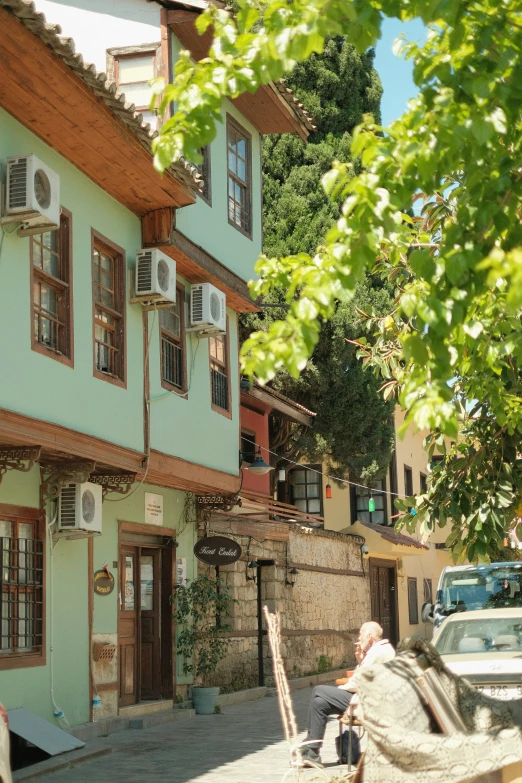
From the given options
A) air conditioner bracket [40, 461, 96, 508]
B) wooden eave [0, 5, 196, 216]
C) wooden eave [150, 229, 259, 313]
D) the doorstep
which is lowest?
the doorstep

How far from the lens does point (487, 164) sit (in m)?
5.39

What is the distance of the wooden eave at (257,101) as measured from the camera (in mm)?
15953

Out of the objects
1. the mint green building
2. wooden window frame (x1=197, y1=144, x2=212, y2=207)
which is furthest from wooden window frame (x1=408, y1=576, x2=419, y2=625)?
wooden window frame (x1=197, y1=144, x2=212, y2=207)

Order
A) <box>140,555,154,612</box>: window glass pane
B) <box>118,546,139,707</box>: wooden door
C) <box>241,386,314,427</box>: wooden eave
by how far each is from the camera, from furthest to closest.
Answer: <box>241,386,314,427</box>: wooden eave
<box>140,555,154,612</box>: window glass pane
<box>118,546,139,707</box>: wooden door

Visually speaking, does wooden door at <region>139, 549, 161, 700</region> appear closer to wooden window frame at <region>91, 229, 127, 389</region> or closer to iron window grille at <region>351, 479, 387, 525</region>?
wooden window frame at <region>91, 229, 127, 389</region>

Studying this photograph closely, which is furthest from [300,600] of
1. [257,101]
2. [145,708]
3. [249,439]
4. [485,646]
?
[485,646]

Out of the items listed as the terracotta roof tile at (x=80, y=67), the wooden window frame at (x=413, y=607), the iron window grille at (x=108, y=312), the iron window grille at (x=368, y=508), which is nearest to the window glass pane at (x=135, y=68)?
the terracotta roof tile at (x=80, y=67)

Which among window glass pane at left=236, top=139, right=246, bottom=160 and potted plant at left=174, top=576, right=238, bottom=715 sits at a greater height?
window glass pane at left=236, top=139, right=246, bottom=160

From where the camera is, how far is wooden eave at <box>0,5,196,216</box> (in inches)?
425

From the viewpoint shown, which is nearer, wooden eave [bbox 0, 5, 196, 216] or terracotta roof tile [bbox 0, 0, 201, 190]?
terracotta roof tile [bbox 0, 0, 201, 190]

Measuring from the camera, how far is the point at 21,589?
509 inches

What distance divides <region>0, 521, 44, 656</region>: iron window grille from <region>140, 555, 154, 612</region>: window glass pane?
3667 mm

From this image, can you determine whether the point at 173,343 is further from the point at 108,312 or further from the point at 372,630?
the point at 372,630

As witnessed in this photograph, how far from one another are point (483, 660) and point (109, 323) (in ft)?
19.9
